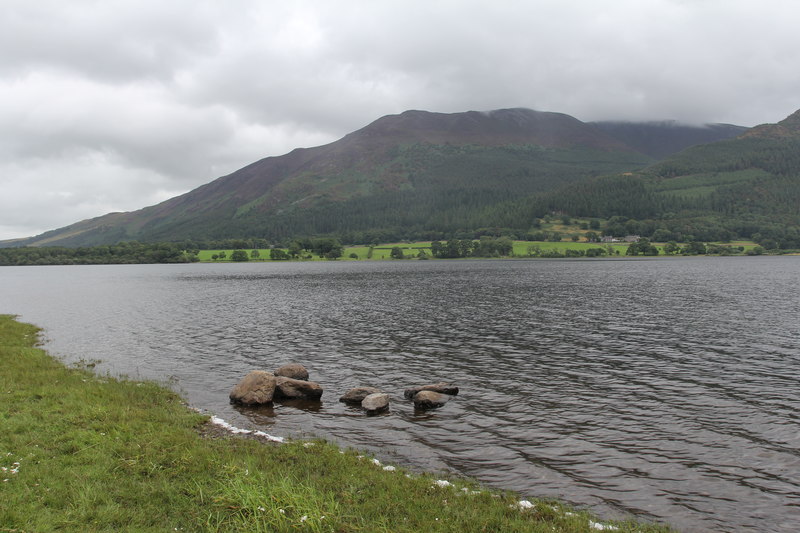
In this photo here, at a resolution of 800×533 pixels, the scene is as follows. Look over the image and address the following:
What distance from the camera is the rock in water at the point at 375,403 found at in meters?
25.9

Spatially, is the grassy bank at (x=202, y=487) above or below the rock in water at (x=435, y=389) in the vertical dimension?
above

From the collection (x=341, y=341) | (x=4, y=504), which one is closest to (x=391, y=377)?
(x=341, y=341)

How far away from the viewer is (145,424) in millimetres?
20625

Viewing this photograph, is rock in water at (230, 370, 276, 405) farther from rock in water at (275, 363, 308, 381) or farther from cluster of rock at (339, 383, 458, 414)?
cluster of rock at (339, 383, 458, 414)

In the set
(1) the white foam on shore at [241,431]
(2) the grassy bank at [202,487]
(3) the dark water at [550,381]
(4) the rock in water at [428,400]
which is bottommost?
(3) the dark water at [550,381]

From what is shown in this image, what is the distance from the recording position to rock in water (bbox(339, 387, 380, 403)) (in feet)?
91.2

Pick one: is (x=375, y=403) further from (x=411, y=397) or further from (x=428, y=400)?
(x=411, y=397)

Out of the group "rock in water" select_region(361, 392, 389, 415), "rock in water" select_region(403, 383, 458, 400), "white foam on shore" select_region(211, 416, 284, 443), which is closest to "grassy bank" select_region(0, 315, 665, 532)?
"white foam on shore" select_region(211, 416, 284, 443)

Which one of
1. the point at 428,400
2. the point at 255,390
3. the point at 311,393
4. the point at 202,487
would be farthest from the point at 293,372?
the point at 202,487

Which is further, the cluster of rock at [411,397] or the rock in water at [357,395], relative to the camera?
the rock in water at [357,395]

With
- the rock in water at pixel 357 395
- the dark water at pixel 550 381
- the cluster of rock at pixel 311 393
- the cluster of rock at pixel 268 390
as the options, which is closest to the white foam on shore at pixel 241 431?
the dark water at pixel 550 381

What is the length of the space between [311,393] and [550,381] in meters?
15.9

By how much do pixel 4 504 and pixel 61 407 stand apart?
36.4 feet

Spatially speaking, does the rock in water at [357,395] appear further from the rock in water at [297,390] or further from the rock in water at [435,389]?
the rock in water at [435,389]
